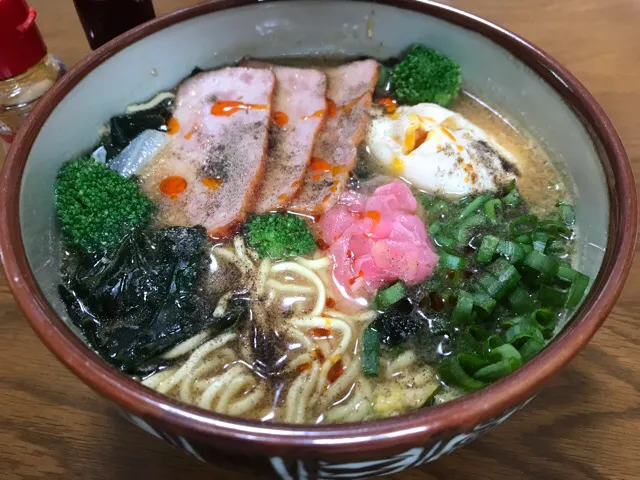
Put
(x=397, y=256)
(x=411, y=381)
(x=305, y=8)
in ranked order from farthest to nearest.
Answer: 1. (x=305, y=8)
2. (x=397, y=256)
3. (x=411, y=381)

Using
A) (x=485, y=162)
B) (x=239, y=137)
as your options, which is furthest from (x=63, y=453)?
(x=485, y=162)

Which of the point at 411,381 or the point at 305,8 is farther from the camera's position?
the point at 305,8

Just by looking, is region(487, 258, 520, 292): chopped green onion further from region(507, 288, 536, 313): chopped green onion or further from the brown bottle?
the brown bottle

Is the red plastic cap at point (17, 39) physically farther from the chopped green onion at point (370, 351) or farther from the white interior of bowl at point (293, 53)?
the chopped green onion at point (370, 351)

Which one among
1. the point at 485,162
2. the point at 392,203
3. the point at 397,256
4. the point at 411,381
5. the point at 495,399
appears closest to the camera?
the point at 495,399

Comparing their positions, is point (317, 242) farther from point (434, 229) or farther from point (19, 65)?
point (19, 65)

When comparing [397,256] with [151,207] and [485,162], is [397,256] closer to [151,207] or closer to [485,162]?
[485,162]
